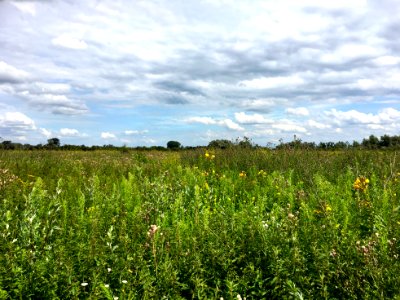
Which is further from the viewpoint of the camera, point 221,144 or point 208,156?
point 221,144

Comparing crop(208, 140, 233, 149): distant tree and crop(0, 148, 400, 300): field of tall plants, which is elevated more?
crop(208, 140, 233, 149): distant tree

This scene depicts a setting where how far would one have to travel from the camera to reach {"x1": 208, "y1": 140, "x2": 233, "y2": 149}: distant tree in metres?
13.0

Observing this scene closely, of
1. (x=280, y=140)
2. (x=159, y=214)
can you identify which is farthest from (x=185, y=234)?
(x=280, y=140)

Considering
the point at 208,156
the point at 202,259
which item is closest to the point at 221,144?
the point at 208,156

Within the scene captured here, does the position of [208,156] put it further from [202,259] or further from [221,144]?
[202,259]

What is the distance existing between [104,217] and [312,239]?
2496 mm

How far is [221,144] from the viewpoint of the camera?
13.8 meters

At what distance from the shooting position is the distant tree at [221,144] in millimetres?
13023

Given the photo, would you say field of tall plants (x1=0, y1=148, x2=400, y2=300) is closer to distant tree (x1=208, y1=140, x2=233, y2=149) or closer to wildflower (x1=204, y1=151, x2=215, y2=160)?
wildflower (x1=204, y1=151, x2=215, y2=160)

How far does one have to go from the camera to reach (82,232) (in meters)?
4.12

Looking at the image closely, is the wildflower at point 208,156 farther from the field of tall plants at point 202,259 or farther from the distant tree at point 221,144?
the field of tall plants at point 202,259

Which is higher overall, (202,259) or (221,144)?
(221,144)

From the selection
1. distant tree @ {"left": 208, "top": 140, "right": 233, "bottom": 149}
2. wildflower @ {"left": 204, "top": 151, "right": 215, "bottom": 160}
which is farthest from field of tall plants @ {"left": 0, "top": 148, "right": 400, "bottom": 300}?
distant tree @ {"left": 208, "top": 140, "right": 233, "bottom": 149}

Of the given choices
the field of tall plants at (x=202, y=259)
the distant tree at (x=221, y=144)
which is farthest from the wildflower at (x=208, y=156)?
the field of tall plants at (x=202, y=259)
